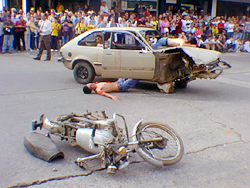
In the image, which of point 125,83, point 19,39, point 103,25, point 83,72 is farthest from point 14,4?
point 125,83

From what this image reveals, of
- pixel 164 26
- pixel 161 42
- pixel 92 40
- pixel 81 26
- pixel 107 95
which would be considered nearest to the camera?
pixel 107 95

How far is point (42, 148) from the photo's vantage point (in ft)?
15.6

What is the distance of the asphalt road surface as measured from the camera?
4.29m

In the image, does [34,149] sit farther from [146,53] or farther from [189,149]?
[146,53]

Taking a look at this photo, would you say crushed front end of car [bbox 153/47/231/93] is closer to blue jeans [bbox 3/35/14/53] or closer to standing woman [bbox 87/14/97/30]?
standing woman [bbox 87/14/97/30]

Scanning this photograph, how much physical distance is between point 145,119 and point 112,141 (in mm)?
2488

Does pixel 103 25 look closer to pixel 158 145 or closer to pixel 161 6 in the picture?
pixel 161 6

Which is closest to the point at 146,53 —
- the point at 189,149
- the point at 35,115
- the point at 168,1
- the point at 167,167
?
the point at 35,115

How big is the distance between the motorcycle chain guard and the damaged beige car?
14.2ft

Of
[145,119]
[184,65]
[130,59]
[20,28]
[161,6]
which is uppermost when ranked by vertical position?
[161,6]

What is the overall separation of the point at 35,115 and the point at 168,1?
22.3 m

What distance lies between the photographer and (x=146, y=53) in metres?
8.93

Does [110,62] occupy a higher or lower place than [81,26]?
lower

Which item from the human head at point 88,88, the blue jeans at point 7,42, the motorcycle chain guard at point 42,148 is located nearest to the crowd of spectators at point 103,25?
the blue jeans at point 7,42
